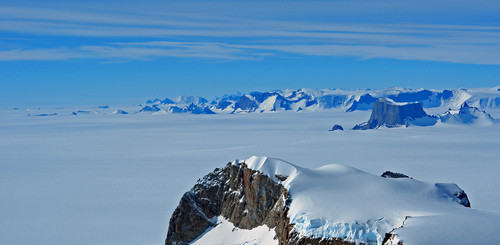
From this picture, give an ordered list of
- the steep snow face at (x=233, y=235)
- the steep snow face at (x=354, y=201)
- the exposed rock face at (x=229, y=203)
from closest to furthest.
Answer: the steep snow face at (x=354, y=201), the steep snow face at (x=233, y=235), the exposed rock face at (x=229, y=203)

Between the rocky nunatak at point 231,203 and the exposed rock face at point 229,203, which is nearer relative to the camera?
the rocky nunatak at point 231,203

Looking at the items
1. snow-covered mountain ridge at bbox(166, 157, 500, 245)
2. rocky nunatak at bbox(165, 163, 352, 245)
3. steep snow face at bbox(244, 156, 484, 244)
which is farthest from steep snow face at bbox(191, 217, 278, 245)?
steep snow face at bbox(244, 156, 484, 244)

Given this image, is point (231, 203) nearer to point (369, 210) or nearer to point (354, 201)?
point (354, 201)

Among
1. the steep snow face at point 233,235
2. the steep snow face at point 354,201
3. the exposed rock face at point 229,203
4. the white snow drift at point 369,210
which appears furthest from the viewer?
the exposed rock face at point 229,203

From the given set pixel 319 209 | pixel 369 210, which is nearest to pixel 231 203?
pixel 319 209

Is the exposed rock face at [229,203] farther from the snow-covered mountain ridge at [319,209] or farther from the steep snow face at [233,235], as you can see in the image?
the steep snow face at [233,235]

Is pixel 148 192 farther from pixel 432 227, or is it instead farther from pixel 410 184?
pixel 432 227

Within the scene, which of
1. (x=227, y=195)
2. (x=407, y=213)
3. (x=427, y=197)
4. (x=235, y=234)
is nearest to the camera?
(x=407, y=213)

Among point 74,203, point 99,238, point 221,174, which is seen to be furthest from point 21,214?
point 221,174

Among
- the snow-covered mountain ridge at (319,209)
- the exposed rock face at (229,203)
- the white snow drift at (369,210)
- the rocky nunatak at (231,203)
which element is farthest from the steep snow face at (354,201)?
the exposed rock face at (229,203)
